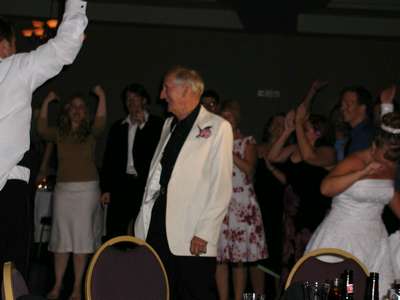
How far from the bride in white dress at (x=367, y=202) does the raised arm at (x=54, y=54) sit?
1578 millimetres

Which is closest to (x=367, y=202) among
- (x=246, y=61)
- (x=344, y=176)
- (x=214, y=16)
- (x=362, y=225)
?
(x=362, y=225)

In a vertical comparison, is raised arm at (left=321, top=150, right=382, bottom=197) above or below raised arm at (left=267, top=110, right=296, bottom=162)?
below

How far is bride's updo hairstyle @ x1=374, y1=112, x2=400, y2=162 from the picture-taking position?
12.5 feet

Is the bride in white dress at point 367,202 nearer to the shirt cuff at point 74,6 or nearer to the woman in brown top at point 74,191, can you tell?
the shirt cuff at point 74,6

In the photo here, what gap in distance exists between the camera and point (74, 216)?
19.6 feet

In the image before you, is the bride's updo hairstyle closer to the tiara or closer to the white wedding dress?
the tiara

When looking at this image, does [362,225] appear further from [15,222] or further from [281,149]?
[15,222]

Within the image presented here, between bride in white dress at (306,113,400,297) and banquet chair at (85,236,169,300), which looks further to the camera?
bride in white dress at (306,113,400,297)

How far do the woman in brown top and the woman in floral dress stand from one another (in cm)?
114

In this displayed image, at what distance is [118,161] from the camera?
626 cm

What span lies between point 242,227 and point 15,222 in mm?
2754

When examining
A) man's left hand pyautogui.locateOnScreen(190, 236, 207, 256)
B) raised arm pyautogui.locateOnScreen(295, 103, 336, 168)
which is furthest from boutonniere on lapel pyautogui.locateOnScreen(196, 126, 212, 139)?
raised arm pyautogui.locateOnScreen(295, 103, 336, 168)

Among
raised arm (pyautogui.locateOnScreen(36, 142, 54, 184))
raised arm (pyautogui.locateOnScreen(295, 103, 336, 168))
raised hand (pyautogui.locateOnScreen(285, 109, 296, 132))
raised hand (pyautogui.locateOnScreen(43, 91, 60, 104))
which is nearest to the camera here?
raised arm (pyautogui.locateOnScreen(295, 103, 336, 168))

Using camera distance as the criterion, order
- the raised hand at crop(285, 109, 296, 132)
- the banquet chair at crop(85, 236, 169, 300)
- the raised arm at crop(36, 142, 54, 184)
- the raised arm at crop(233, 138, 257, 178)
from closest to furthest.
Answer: the banquet chair at crop(85, 236, 169, 300) < the raised hand at crop(285, 109, 296, 132) < the raised arm at crop(233, 138, 257, 178) < the raised arm at crop(36, 142, 54, 184)
